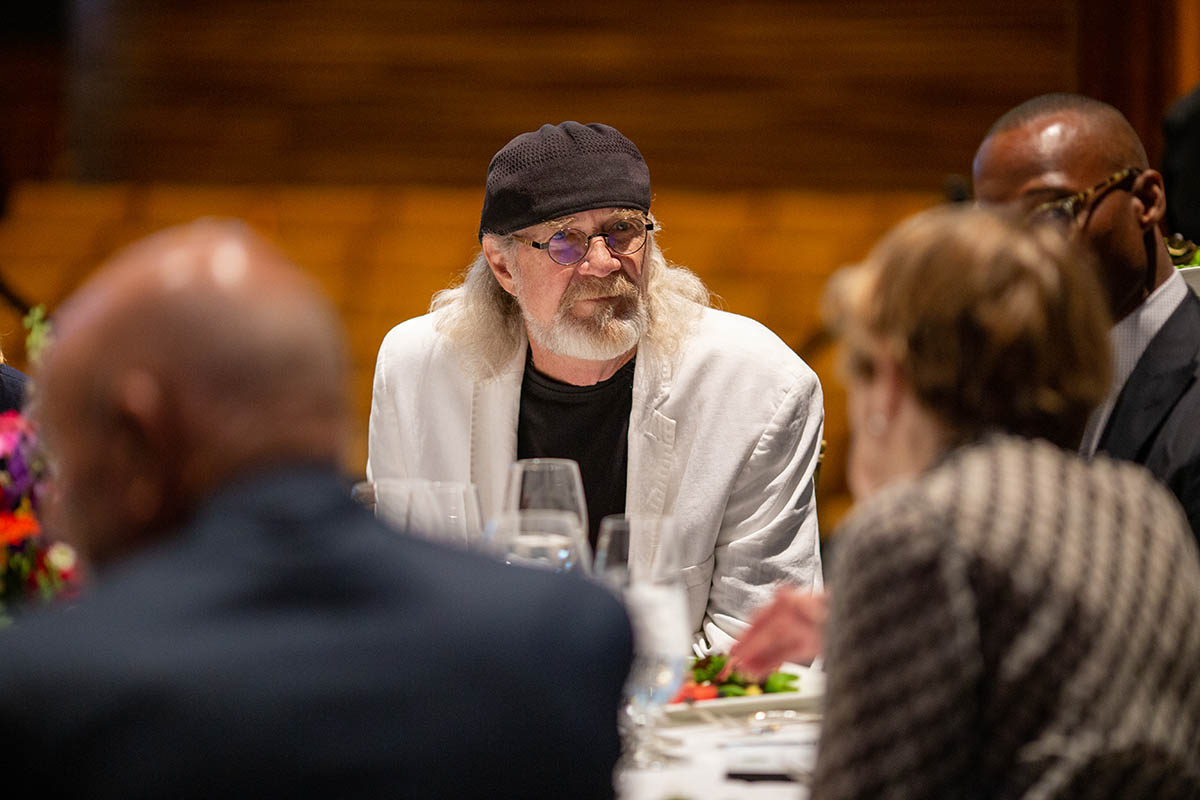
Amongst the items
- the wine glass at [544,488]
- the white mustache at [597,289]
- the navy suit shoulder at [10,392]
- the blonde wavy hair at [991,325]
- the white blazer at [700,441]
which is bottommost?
the white blazer at [700,441]

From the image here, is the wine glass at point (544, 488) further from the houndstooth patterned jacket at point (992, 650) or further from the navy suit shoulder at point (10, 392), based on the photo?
the navy suit shoulder at point (10, 392)

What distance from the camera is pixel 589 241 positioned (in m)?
2.71

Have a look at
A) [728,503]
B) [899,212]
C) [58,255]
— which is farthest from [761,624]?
[58,255]

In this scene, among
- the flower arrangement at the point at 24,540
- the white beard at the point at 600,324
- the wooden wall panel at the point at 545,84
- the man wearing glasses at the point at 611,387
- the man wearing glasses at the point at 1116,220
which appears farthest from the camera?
the wooden wall panel at the point at 545,84

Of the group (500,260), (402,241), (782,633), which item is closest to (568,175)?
(500,260)

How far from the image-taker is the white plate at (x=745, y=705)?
1.62m

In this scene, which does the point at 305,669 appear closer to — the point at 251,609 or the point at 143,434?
the point at 251,609

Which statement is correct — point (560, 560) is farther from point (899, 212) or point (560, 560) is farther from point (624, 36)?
point (624, 36)

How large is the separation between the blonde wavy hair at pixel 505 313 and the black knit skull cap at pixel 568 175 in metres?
0.11

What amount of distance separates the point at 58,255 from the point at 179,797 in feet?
14.5

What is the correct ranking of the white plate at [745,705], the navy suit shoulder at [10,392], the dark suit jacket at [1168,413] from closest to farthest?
1. the white plate at [745,705]
2. the dark suit jacket at [1168,413]
3. the navy suit shoulder at [10,392]

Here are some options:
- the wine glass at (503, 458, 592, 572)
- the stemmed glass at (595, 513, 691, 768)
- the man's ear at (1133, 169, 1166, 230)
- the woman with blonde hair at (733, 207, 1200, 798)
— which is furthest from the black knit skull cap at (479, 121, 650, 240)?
the woman with blonde hair at (733, 207, 1200, 798)

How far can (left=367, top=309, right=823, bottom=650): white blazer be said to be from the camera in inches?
98.5

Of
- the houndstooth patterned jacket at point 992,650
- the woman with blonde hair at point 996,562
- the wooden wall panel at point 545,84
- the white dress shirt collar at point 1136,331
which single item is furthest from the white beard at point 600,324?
the wooden wall panel at point 545,84
